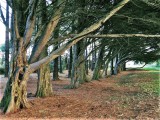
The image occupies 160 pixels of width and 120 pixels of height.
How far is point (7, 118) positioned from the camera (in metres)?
8.88

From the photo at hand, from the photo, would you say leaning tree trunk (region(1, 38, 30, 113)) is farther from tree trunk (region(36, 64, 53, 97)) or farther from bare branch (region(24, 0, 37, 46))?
tree trunk (region(36, 64, 53, 97))

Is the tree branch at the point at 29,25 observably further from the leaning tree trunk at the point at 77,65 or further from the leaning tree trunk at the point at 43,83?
the leaning tree trunk at the point at 77,65

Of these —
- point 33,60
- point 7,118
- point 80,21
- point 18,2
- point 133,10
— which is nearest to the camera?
point 7,118

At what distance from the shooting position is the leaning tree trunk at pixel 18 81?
9875 millimetres

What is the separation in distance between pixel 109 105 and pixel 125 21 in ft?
14.1

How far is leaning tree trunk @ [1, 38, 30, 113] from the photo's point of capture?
9875mm

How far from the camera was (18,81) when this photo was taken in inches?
395

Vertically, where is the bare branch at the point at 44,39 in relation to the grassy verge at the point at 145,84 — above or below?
above

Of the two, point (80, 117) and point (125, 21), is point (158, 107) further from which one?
point (125, 21)

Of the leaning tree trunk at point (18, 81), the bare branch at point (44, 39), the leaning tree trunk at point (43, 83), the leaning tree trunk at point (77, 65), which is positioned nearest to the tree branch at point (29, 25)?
the leaning tree trunk at point (18, 81)

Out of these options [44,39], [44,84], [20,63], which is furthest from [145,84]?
[20,63]

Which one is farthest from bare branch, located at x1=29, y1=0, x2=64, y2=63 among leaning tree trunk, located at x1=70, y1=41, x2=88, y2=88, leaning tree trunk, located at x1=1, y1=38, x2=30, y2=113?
leaning tree trunk, located at x1=70, y1=41, x2=88, y2=88

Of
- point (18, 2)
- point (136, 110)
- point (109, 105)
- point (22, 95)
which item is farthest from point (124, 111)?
point (18, 2)

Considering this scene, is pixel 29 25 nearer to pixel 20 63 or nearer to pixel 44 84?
pixel 20 63
